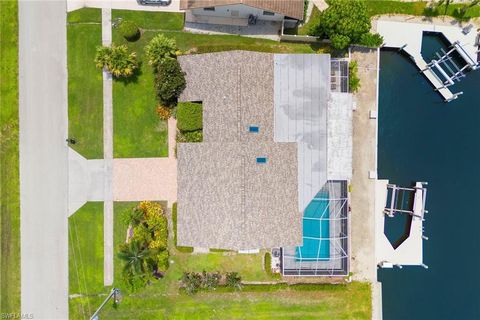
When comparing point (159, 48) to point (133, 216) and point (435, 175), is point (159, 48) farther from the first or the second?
point (435, 175)

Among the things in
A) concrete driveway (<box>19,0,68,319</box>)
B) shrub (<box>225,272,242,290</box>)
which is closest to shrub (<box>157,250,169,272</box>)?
shrub (<box>225,272,242,290</box>)

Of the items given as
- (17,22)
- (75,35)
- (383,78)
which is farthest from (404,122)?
(17,22)

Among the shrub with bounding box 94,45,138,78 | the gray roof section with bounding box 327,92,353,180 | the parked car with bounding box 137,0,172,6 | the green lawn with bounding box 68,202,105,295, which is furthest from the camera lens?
the green lawn with bounding box 68,202,105,295

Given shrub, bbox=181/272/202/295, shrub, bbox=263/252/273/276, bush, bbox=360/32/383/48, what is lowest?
shrub, bbox=181/272/202/295

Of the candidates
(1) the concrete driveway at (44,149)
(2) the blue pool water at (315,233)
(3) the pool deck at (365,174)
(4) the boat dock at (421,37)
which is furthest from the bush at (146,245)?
(4) the boat dock at (421,37)

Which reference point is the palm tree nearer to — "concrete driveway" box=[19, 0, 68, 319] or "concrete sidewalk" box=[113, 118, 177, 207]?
"concrete sidewalk" box=[113, 118, 177, 207]

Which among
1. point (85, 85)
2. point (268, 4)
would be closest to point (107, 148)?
point (85, 85)

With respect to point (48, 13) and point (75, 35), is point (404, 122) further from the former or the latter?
A: point (48, 13)
